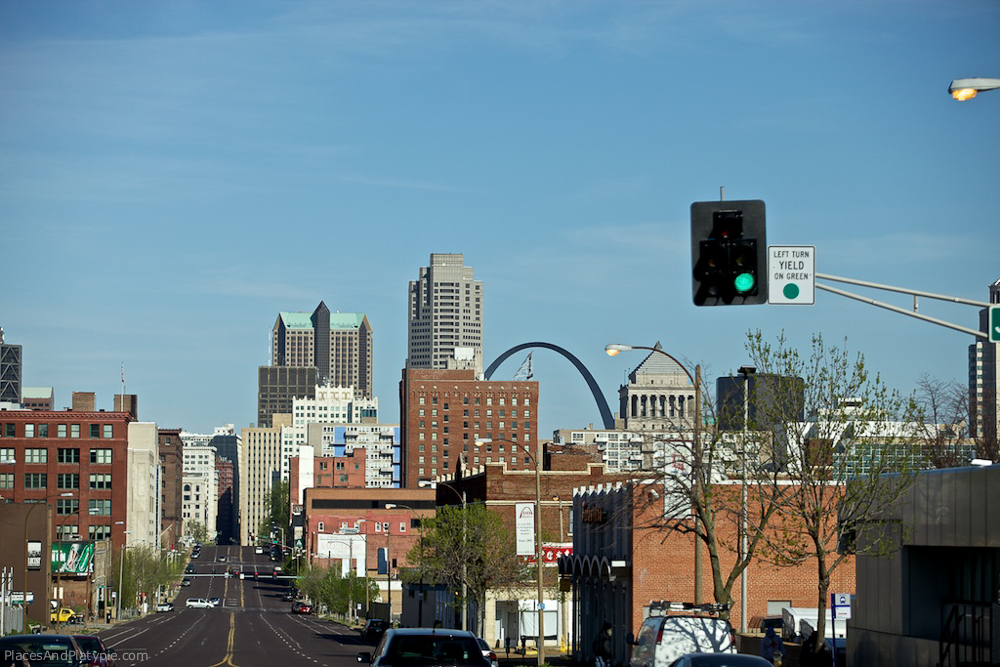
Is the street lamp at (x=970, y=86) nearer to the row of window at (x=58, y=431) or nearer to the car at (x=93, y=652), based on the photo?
the car at (x=93, y=652)

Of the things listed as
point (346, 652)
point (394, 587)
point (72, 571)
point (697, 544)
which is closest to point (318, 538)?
point (394, 587)

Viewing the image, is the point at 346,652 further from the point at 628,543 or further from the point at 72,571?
the point at 72,571

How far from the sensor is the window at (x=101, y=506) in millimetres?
145250

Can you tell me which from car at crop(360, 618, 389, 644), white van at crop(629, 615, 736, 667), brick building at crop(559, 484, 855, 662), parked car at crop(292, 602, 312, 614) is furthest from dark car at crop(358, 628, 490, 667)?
parked car at crop(292, 602, 312, 614)

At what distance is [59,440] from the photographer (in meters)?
146

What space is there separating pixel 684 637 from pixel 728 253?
17.1m

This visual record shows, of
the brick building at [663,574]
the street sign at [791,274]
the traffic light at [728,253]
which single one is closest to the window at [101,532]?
the brick building at [663,574]

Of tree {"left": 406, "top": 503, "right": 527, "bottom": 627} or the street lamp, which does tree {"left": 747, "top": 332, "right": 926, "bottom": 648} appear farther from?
tree {"left": 406, "top": 503, "right": 527, "bottom": 627}

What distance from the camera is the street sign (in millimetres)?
19156

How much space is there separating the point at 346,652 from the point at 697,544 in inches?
1430

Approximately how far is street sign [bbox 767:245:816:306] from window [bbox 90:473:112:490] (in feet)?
440

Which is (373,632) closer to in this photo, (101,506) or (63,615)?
(63,615)

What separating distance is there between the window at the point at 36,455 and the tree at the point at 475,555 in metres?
81.8

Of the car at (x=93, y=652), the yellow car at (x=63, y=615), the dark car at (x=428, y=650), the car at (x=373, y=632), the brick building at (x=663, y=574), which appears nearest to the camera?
the dark car at (x=428, y=650)
